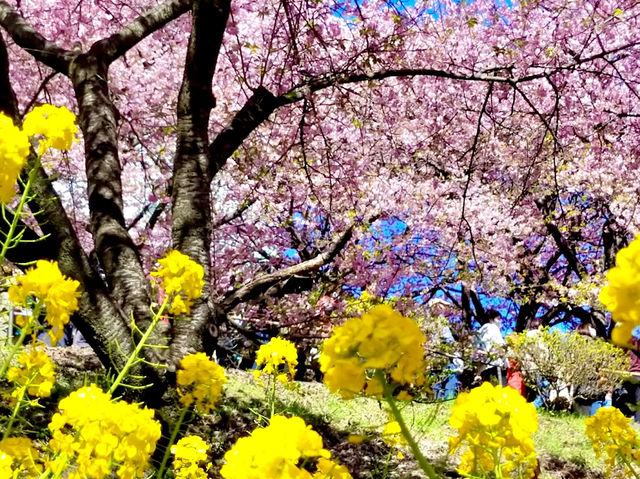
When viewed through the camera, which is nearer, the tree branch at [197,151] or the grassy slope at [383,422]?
the tree branch at [197,151]

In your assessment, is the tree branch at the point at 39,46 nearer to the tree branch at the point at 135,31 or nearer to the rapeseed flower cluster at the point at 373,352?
the tree branch at the point at 135,31

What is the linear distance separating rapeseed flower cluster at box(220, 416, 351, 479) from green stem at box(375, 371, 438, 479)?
0.50 ft

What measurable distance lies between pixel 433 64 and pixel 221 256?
4896 millimetres

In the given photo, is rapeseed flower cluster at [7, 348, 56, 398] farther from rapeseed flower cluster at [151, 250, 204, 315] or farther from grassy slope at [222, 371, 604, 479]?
grassy slope at [222, 371, 604, 479]

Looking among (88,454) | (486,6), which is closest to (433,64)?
(486,6)

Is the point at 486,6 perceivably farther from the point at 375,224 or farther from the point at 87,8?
the point at 87,8

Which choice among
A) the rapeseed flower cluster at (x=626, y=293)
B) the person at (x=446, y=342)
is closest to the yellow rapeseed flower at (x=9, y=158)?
the rapeseed flower cluster at (x=626, y=293)

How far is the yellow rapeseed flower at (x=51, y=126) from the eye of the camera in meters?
1.79

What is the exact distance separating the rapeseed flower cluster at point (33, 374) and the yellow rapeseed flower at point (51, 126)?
2.05 ft

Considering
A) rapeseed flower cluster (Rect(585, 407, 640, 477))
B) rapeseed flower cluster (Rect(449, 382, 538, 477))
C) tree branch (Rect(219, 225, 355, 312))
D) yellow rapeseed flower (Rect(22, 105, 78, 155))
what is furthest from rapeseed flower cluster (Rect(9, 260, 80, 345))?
tree branch (Rect(219, 225, 355, 312))

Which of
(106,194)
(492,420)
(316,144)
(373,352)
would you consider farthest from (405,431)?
(316,144)

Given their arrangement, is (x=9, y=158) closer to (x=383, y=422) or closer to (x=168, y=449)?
(x=168, y=449)

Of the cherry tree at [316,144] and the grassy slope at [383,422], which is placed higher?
the cherry tree at [316,144]

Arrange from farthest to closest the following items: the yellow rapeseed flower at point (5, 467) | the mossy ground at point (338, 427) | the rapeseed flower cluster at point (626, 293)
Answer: the mossy ground at point (338, 427), the yellow rapeseed flower at point (5, 467), the rapeseed flower cluster at point (626, 293)
